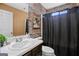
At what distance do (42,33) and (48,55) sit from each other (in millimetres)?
391

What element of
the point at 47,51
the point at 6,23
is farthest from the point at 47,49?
the point at 6,23

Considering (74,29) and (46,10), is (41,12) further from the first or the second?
(74,29)

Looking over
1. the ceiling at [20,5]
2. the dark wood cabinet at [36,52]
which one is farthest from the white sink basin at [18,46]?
the ceiling at [20,5]

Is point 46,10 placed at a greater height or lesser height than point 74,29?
greater

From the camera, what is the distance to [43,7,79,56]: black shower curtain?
132cm

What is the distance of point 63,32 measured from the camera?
4.58 feet

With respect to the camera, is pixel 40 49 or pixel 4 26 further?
pixel 40 49

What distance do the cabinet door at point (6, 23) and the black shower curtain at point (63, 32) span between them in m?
0.57

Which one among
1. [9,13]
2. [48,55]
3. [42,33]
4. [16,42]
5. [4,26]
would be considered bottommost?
[48,55]

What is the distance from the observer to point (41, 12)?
1.42m

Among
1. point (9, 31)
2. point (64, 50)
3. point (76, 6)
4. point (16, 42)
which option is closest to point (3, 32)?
point (9, 31)

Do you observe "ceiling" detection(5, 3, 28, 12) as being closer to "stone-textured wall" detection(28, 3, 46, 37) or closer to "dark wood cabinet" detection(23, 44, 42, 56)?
"stone-textured wall" detection(28, 3, 46, 37)

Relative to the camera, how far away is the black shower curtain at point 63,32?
132 cm

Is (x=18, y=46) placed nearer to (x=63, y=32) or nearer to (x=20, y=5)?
(x=20, y=5)
